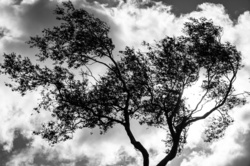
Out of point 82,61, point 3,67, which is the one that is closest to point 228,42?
point 82,61

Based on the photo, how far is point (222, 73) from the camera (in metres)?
24.7

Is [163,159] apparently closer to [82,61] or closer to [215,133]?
[215,133]

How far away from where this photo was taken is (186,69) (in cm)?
2364

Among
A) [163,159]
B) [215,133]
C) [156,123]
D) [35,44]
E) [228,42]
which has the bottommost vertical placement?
[163,159]

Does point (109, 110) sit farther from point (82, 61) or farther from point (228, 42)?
point (228, 42)

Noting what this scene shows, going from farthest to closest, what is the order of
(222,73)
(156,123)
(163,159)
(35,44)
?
(156,123) < (222,73) < (35,44) < (163,159)

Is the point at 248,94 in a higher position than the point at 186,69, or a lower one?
lower

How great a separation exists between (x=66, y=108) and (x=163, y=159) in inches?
408

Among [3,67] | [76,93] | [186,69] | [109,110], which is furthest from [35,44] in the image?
[186,69]

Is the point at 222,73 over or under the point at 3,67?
under

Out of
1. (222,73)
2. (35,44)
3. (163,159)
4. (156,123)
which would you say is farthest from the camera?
(156,123)

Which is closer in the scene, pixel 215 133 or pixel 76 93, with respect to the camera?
pixel 76 93

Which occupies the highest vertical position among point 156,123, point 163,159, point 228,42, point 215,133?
point 228,42

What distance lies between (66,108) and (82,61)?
16.0 ft
